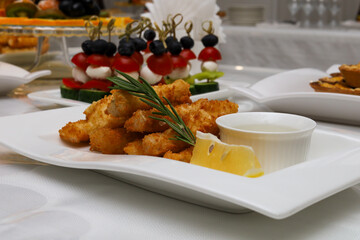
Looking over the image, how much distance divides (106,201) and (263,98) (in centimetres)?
61

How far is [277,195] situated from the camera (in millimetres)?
502

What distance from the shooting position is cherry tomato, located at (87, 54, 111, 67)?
125 centimetres

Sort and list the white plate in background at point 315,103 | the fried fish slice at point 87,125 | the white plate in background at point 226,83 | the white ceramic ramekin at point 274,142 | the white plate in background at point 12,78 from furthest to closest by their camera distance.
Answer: the white plate in background at point 12,78
the white plate in background at point 226,83
the white plate in background at point 315,103
the fried fish slice at point 87,125
the white ceramic ramekin at point 274,142

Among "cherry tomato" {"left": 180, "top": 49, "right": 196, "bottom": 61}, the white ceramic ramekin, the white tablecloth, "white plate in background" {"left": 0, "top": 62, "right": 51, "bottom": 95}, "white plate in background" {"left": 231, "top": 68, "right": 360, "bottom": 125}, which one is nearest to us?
the white ceramic ramekin

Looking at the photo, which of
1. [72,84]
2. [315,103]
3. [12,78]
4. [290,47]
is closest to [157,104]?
[315,103]

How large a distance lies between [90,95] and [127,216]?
67 cm

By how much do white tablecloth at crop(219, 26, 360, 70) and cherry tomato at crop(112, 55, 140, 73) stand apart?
4.70ft

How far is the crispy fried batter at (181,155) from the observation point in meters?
0.68

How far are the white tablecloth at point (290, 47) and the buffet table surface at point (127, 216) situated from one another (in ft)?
5.97

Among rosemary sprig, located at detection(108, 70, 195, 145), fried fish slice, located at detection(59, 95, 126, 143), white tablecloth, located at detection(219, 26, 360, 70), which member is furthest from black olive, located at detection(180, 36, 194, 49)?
white tablecloth, located at detection(219, 26, 360, 70)

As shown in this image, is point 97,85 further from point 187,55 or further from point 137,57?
point 187,55

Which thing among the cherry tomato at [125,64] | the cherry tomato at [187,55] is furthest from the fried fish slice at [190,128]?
the cherry tomato at [187,55]

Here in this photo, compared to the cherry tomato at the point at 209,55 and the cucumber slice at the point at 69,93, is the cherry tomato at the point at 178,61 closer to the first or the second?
the cherry tomato at the point at 209,55

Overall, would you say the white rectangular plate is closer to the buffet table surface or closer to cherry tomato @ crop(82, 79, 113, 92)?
the buffet table surface
